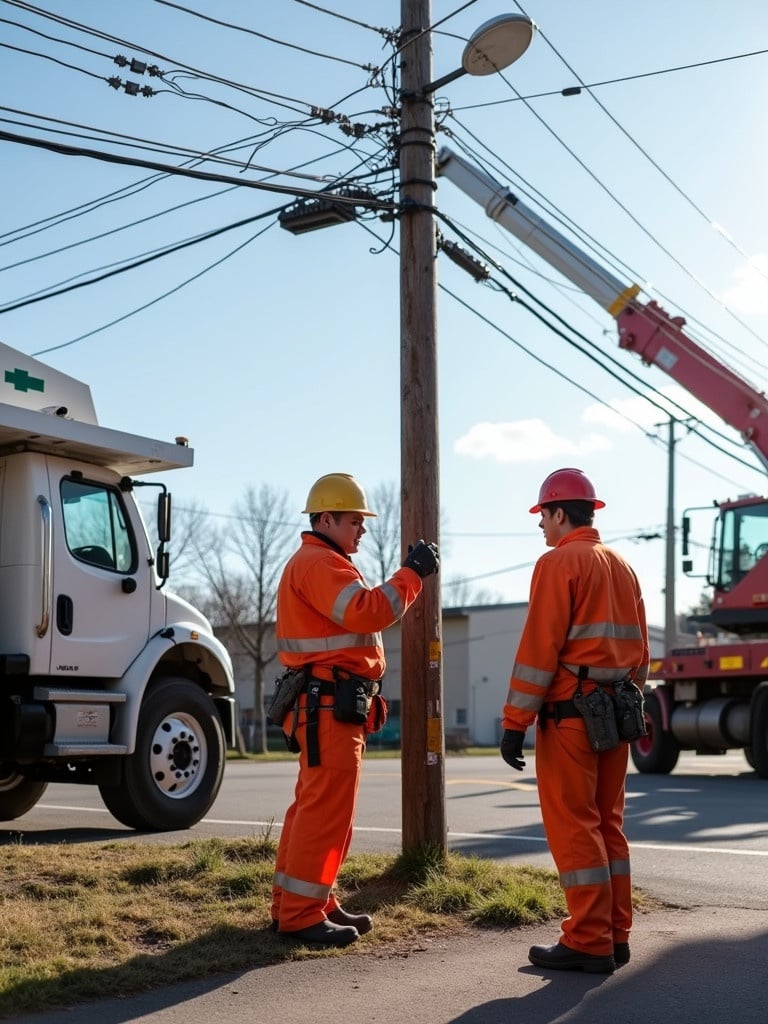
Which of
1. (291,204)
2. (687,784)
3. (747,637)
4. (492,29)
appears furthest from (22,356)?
(747,637)

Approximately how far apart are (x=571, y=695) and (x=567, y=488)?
997 millimetres

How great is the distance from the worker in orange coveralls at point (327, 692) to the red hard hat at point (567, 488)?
721mm

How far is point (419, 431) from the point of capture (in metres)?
7.50

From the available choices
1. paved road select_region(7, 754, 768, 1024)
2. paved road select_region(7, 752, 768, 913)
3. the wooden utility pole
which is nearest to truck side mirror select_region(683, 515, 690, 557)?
paved road select_region(7, 752, 768, 913)

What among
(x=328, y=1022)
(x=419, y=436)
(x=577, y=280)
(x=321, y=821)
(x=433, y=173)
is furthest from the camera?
(x=577, y=280)

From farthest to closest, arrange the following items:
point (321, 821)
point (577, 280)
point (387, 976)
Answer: point (577, 280) < point (321, 821) < point (387, 976)

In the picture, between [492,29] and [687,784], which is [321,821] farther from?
[687,784]

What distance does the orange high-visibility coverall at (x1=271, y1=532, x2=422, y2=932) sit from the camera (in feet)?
18.5

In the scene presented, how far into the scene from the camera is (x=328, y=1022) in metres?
4.50

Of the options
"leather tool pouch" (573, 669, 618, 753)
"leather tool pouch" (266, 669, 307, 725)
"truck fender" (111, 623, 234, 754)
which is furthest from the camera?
"truck fender" (111, 623, 234, 754)

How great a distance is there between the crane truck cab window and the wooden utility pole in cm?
313

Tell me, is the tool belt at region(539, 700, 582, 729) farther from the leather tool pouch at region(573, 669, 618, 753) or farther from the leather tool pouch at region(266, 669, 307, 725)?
the leather tool pouch at region(266, 669, 307, 725)

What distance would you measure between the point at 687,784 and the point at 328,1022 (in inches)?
460

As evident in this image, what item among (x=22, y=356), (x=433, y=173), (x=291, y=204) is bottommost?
(x=22, y=356)
